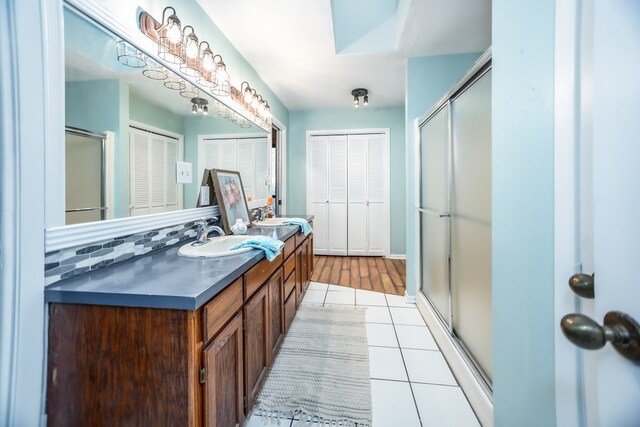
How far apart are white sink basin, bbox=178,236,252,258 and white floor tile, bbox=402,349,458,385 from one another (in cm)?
125

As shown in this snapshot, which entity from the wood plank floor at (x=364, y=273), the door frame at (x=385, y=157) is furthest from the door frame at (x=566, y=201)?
the door frame at (x=385, y=157)

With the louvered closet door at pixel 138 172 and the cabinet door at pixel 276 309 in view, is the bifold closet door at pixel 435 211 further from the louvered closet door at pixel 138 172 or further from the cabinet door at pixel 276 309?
the louvered closet door at pixel 138 172

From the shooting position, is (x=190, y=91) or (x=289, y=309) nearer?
(x=190, y=91)

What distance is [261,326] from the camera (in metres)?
1.40

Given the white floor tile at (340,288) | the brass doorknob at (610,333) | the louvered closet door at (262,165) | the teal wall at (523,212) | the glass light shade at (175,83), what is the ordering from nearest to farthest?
1. the brass doorknob at (610,333)
2. the teal wall at (523,212)
3. the glass light shade at (175,83)
4. the louvered closet door at (262,165)
5. the white floor tile at (340,288)

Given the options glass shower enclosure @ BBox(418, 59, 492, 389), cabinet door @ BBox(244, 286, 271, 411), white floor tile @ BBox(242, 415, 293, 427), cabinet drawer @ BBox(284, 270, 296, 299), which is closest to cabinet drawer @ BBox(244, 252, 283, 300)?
cabinet door @ BBox(244, 286, 271, 411)

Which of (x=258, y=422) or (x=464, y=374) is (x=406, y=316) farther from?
(x=258, y=422)

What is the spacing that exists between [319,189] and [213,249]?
3.16 m

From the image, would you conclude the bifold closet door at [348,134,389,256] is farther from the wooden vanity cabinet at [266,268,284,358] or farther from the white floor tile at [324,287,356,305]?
the wooden vanity cabinet at [266,268,284,358]

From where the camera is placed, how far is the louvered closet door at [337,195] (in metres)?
4.49

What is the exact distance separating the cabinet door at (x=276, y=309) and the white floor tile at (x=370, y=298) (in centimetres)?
109

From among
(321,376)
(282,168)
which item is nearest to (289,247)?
(321,376)

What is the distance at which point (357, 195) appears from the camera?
4.50 meters

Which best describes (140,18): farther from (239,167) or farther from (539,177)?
(539,177)
